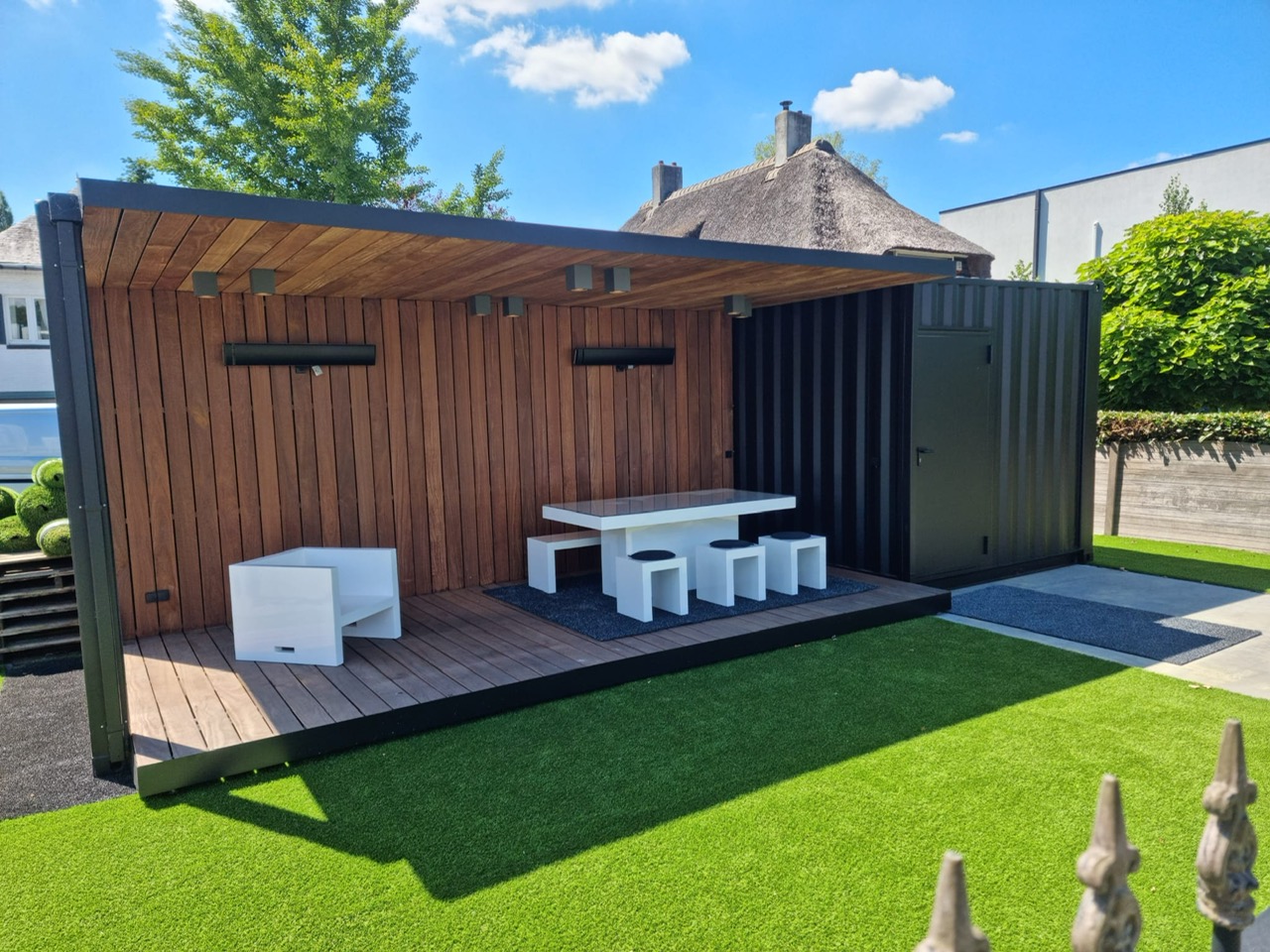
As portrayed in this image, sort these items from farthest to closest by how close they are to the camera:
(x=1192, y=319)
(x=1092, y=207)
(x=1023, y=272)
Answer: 1. (x=1092, y=207)
2. (x=1023, y=272)
3. (x=1192, y=319)

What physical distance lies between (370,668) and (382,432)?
1.98 metres

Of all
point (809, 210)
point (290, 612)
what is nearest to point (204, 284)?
point (290, 612)

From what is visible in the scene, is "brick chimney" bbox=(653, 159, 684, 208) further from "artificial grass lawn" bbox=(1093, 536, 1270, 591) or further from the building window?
"artificial grass lawn" bbox=(1093, 536, 1270, 591)

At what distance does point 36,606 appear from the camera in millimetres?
4824

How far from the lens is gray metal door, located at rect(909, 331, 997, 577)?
566 cm

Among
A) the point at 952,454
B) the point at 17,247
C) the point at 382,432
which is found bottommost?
the point at 952,454

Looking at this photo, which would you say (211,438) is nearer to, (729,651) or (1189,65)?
(729,651)

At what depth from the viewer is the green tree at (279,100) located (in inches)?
718

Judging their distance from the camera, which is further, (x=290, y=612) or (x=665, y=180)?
(x=665, y=180)

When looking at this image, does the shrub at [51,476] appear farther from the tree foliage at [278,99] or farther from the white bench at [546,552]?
the tree foliage at [278,99]

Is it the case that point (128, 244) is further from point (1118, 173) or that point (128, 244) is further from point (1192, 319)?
point (1118, 173)

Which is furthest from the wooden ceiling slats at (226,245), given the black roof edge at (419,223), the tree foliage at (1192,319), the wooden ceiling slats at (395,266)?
the tree foliage at (1192,319)

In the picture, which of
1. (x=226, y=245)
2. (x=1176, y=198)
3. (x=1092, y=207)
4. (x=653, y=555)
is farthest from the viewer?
(x=1092, y=207)

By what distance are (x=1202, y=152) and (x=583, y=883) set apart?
21.7m
